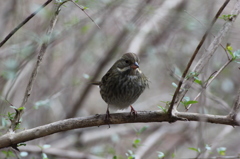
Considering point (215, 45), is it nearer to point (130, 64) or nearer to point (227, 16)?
point (227, 16)

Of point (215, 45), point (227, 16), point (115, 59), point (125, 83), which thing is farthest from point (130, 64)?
point (115, 59)

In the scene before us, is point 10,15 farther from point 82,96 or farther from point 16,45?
point 82,96

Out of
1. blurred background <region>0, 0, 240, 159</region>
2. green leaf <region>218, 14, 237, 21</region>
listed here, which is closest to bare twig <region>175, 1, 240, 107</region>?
green leaf <region>218, 14, 237, 21</region>

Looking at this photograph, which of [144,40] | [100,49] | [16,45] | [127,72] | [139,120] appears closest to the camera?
[139,120]

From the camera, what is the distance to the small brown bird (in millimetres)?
4371

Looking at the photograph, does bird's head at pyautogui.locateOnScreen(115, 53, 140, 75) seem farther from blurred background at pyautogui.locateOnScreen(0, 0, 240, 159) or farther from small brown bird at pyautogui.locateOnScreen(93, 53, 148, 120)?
blurred background at pyautogui.locateOnScreen(0, 0, 240, 159)

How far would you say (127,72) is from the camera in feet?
14.5

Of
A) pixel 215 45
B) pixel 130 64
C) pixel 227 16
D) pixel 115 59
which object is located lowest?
pixel 215 45

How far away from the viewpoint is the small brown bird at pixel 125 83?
4.37 meters

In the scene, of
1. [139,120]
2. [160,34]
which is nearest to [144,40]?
[160,34]

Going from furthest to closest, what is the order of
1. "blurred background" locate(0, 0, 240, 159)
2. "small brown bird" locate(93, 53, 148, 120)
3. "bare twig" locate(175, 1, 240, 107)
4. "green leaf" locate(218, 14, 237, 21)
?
"blurred background" locate(0, 0, 240, 159) < "small brown bird" locate(93, 53, 148, 120) < "bare twig" locate(175, 1, 240, 107) < "green leaf" locate(218, 14, 237, 21)

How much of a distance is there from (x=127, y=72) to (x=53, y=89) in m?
2.50

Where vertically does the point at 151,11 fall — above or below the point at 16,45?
below

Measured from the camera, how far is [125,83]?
14.4 feet
